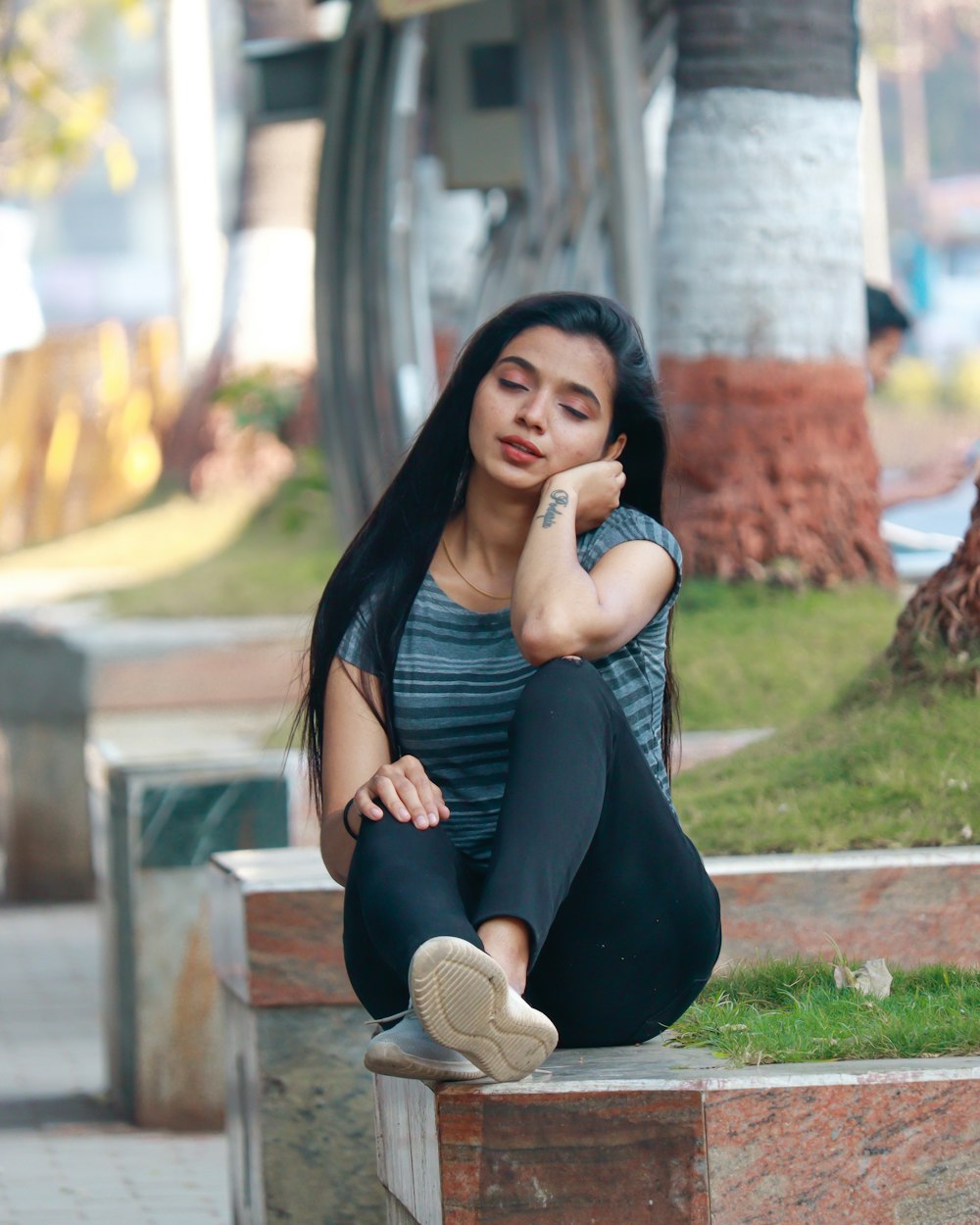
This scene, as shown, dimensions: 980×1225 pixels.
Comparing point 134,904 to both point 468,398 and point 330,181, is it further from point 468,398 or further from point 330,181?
point 330,181

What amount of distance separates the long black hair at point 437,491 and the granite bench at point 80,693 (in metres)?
4.45

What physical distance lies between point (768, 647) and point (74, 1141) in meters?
3.01

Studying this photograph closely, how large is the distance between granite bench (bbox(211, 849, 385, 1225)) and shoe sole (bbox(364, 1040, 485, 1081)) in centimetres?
124

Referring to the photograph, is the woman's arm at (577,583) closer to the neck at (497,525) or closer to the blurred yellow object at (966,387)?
the neck at (497,525)

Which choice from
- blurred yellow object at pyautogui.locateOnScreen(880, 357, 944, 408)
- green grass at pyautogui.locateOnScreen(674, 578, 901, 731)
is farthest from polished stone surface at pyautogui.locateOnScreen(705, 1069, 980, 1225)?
blurred yellow object at pyautogui.locateOnScreen(880, 357, 944, 408)

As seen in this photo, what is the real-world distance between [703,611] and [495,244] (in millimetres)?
3499

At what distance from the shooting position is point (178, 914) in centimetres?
584

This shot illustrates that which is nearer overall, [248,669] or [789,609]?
[789,609]

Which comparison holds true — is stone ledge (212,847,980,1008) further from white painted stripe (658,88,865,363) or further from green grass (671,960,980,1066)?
white painted stripe (658,88,865,363)

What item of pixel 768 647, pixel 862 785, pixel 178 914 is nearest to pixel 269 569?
pixel 768 647

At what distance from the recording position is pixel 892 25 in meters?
29.2

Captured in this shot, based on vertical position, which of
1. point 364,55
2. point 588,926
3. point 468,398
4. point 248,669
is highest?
point 364,55

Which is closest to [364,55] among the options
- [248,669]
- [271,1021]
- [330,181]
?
[330,181]

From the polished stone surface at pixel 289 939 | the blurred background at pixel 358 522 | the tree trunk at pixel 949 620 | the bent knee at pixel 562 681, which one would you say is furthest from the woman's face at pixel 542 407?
the tree trunk at pixel 949 620
